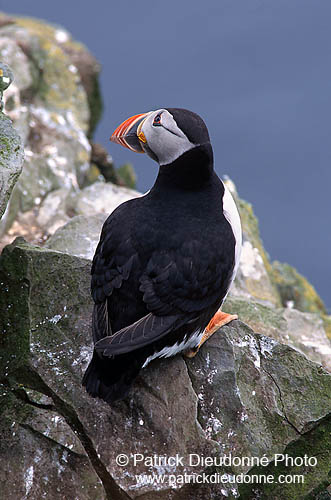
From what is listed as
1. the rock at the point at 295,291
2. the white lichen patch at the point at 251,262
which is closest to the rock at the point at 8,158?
the white lichen patch at the point at 251,262

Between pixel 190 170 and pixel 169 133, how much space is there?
302mm

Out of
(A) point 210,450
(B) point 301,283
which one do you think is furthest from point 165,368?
(B) point 301,283

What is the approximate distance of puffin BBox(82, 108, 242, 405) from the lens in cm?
408

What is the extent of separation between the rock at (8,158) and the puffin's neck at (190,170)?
0.96 metres

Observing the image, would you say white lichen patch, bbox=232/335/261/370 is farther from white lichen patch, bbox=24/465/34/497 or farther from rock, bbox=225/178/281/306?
rock, bbox=225/178/281/306

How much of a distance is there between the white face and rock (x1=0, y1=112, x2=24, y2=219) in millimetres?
878

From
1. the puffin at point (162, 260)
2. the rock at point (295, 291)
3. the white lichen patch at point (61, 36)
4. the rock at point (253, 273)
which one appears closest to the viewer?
the puffin at point (162, 260)

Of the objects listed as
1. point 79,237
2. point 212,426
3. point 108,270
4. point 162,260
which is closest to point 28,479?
point 212,426

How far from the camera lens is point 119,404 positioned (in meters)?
4.34

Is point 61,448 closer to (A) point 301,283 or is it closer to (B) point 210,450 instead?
(B) point 210,450

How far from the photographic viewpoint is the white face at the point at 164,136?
420cm

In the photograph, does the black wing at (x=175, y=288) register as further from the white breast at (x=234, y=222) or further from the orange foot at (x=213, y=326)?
the orange foot at (x=213, y=326)

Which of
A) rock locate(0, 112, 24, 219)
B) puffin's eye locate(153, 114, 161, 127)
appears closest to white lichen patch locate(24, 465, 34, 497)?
rock locate(0, 112, 24, 219)

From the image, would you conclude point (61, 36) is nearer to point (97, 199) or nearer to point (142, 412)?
point (97, 199)
